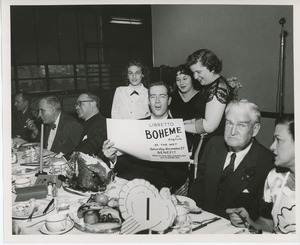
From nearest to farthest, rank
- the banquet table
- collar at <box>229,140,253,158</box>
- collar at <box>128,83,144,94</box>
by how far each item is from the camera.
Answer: the banquet table → collar at <box>229,140,253,158</box> → collar at <box>128,83,144,94</box>

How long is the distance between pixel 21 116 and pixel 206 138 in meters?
0.99

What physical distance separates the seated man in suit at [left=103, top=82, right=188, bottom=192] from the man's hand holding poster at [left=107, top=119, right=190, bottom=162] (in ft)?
0.09

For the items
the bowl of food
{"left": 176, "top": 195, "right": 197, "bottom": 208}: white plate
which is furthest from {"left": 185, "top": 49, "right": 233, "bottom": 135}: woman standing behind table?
the bowl of food

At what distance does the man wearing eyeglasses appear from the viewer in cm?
180

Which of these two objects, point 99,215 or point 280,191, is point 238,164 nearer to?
point 280,191

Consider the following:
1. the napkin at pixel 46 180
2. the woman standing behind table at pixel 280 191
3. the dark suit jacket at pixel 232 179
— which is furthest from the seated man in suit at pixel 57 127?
the woman standing behind table at pixel 280 191

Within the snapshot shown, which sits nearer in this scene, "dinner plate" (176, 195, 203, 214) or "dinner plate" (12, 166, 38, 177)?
"dinner plate" (176, 195, 203, 214)

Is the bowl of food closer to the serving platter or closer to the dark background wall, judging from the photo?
the serving platter

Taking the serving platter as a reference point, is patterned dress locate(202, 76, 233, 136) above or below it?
above

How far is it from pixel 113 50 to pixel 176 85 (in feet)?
1.26

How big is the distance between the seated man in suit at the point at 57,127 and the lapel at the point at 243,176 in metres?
0.85

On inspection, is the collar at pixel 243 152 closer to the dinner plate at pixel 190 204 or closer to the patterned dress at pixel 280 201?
the patterned dress at pixel 280 201

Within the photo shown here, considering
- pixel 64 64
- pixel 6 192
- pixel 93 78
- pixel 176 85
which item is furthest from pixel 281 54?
pixel 6 192

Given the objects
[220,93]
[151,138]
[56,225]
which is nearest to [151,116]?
[151,138]
